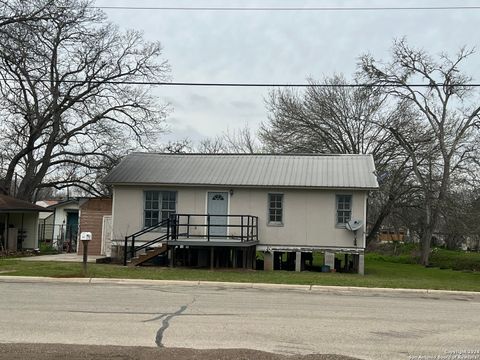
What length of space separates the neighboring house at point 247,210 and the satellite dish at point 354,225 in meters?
0.31

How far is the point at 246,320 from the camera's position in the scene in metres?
10.3

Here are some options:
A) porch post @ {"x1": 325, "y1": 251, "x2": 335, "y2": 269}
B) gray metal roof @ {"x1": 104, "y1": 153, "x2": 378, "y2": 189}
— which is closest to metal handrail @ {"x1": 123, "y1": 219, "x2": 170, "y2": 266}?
gray metal roof @ {"x1": 104, "y1": 153, "x2": 378, "y2": 189}

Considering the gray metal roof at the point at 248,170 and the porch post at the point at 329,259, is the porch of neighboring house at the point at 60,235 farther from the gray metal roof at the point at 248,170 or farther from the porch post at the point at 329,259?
the porch post at the point at 329,259

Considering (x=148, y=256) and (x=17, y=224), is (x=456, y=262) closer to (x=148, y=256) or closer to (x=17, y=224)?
(x=148, y=256)

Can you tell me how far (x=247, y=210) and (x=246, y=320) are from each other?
15039mm

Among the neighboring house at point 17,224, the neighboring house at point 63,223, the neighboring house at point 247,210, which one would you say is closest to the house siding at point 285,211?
the neighboring house at point 247,210

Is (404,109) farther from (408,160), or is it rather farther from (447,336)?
(447,336)

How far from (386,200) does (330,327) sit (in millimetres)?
32353

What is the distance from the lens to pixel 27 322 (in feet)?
31.3

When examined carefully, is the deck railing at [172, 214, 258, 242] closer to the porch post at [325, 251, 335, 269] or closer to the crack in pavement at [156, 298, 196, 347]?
the porch post at [325, 251, 335, 269]

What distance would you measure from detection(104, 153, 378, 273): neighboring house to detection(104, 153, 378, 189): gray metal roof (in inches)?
1.7

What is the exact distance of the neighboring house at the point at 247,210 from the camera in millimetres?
24828

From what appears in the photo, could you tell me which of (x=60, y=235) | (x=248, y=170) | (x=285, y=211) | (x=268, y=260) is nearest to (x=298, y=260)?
(x=268, y=260)

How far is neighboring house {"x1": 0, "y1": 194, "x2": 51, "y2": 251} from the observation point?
31.6 meters
